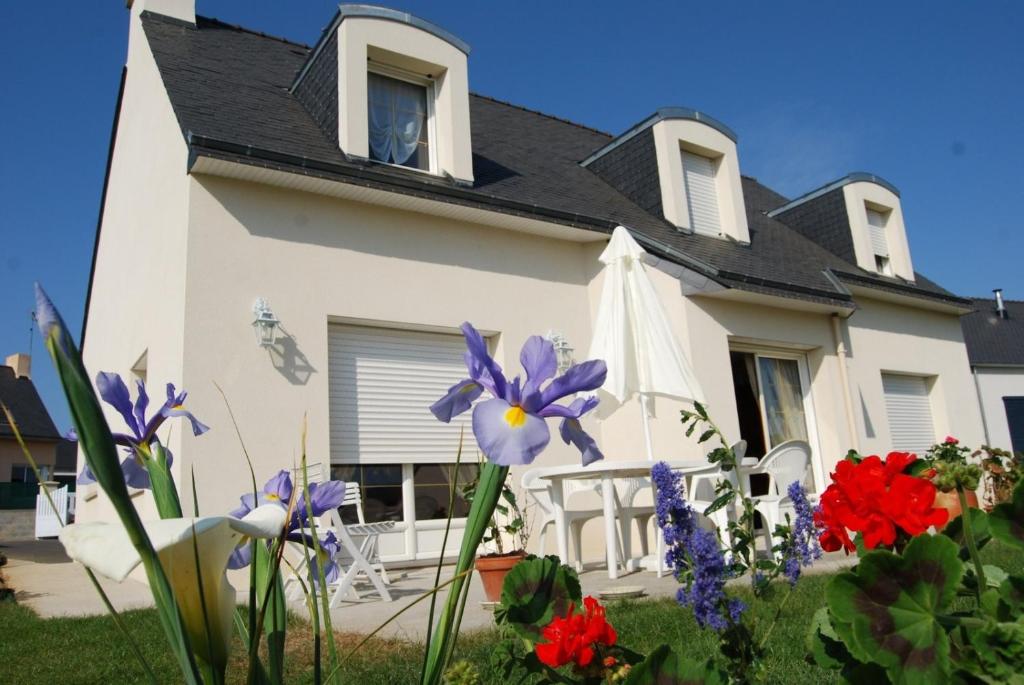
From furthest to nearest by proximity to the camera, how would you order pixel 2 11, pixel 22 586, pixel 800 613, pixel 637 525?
pixel 637 525
pixel 2 11
pixel 22 586
pixel 800 613

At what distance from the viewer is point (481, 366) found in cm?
111


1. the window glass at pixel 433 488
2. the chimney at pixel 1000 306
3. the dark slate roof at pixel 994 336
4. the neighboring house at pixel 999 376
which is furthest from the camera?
the chimney at pixel 1000 306

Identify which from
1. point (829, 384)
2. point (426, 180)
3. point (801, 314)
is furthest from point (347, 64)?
point (829, 384)

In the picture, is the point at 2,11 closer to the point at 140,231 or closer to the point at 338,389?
the point at 140,231

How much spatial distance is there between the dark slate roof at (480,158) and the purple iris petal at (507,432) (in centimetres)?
648

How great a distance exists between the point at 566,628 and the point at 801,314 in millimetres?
10042

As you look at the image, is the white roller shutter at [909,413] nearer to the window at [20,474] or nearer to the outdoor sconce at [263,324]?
the outdoor sconce at [263,324]

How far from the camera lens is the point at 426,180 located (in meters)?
8.55

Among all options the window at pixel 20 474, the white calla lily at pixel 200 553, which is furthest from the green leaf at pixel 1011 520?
the window at pixel 20 474

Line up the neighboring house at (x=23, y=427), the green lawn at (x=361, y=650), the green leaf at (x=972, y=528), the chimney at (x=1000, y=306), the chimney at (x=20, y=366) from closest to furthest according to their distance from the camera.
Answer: the green leaf at (x=972, y=528) < the green lawn at (x=361, y=650) < the chimney at (x=1000, y=306) < the neighboring house at (x=23, y=427) < the chimney at (x=20, y=366)

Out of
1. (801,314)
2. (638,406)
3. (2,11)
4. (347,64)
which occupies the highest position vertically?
(2,11)

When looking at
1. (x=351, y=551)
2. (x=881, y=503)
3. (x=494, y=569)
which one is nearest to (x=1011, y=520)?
(x=881, y=503)

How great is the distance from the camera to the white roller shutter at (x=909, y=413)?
12.1m

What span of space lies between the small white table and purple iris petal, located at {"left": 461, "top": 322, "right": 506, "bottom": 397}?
4.93 m
